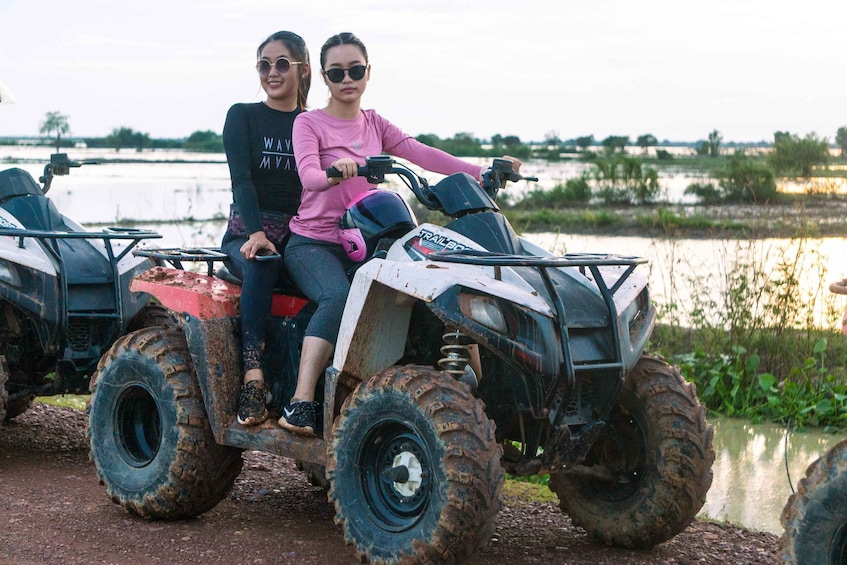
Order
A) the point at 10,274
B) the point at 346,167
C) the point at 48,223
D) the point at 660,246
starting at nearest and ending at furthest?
the point at 346,167 < the point at 10,274 < the point at 48,223 < the point at 660,246

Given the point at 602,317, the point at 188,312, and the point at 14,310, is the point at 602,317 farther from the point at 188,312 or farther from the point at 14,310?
Answer: the point at 14,310

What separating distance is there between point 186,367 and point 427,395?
1.59m

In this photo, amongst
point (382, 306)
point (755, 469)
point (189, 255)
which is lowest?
point (755, 469)

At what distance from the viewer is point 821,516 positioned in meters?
3.82

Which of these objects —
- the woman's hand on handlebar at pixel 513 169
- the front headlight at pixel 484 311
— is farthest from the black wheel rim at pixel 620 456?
the woman's hand on handlebar at pixel 513 169

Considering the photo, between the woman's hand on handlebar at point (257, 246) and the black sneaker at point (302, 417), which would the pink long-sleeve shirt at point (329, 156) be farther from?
the black sneaker at point (302, 417)

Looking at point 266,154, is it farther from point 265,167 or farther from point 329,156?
point 329,156

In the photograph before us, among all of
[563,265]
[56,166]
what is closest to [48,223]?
[56,166]

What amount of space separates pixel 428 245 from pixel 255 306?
99 cm

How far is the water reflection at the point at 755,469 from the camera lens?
690cm

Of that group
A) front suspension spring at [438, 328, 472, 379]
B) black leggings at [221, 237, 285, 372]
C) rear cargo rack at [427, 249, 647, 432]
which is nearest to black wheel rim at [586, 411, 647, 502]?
rear cargo rack at [427, 249, 647, 432]

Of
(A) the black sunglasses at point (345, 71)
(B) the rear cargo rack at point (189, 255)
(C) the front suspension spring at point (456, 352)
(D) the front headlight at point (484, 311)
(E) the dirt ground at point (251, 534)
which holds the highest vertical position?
(A) the black sunglasses at point (345, 71)

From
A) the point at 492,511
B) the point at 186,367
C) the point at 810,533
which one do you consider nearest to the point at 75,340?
the point at 186,367

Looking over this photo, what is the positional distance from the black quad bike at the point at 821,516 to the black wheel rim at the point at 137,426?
3.05m
